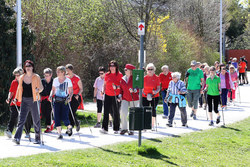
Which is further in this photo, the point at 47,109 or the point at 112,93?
the point at 47,109

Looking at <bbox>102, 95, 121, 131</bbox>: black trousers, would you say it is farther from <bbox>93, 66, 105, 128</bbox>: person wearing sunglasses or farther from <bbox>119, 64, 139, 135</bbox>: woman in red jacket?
<bbox>93, 66, 105, 128</bbox>: person wearing sunglasses

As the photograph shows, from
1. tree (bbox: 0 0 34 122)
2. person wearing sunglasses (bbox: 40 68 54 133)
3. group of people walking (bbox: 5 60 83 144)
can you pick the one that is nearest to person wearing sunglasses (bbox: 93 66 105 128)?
group of people walking (bbox: 5 60 83 144)

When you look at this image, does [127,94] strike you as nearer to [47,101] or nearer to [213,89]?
Result: [47,101]

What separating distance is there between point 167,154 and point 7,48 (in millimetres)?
7512

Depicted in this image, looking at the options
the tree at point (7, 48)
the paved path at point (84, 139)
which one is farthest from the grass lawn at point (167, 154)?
the tree at point (7, 48)

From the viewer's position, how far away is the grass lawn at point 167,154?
25.9 ft

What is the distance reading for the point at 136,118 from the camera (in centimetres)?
937

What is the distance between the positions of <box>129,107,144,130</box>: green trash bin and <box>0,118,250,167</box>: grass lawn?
0.40 metres

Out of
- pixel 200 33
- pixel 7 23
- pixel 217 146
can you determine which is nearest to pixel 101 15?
pixel 7 23

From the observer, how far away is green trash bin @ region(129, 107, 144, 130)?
934cm

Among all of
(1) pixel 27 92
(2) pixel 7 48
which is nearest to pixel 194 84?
(2) pixel 7 48

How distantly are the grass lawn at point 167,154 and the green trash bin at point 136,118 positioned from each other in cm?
40

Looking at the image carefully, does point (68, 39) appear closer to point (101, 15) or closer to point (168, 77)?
point (101, 15)

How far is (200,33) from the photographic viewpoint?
126 ft
